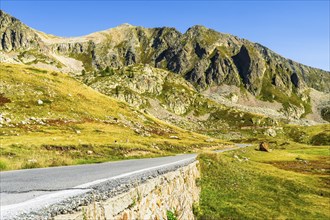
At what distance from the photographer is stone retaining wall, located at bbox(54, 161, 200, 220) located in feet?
22.3

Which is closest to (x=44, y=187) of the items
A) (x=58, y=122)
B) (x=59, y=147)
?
(x=59, y=147)

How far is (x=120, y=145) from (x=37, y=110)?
27190 mm

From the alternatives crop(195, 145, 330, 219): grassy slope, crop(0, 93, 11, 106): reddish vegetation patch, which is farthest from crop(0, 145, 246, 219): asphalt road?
crop(0, 93, 11, 106): reddish vegetation patch

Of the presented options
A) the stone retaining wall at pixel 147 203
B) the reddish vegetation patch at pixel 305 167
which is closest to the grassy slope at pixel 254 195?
the stone retaining wall at pixel 147 203

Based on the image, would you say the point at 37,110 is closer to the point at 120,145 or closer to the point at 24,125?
the point at 24,125

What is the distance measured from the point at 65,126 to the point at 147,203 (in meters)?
50.3

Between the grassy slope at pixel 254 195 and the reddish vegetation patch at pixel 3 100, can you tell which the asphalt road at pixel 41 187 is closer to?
the grassy slope at pixel 254 195

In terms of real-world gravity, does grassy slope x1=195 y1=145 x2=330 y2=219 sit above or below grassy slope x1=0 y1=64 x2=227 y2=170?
below

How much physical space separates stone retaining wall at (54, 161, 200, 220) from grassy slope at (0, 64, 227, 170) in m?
11.6

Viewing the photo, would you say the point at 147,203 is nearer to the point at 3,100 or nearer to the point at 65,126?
the point at 65,126

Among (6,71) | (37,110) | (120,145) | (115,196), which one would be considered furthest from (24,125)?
(115,196)

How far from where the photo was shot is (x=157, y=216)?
1108 centimetres

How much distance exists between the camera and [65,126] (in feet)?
188

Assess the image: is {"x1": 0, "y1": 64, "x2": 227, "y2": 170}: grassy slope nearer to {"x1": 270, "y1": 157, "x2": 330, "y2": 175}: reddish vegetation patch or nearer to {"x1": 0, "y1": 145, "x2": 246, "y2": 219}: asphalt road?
{"x1": 0, "y1": 145, "x2": 246, "y2": 219}: asphalt road
